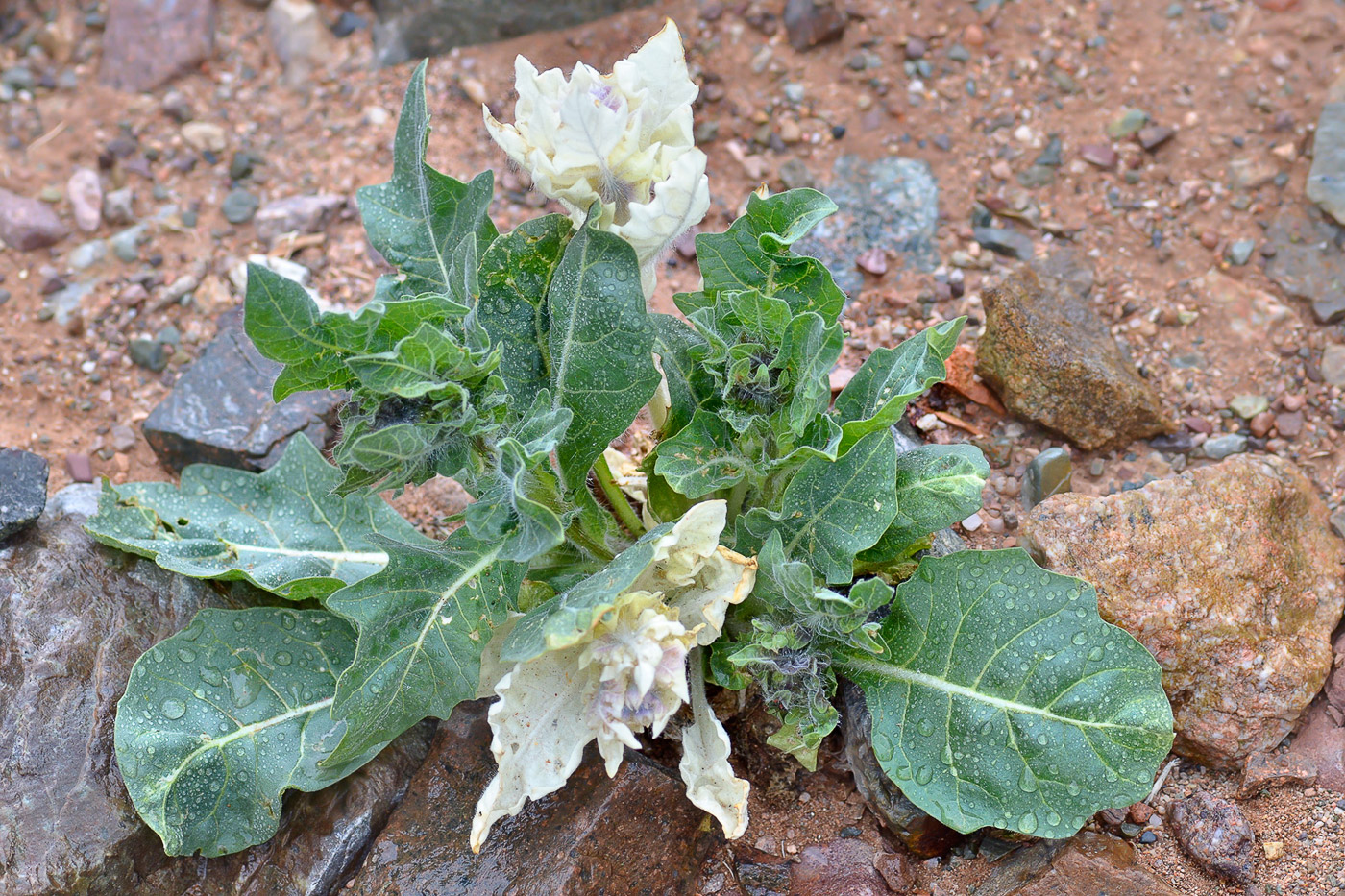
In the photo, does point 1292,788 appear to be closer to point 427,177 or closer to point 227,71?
point 427,177

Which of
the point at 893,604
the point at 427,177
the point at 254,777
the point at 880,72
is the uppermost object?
the point at 427,177

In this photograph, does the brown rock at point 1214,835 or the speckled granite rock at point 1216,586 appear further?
the speckled granite rock at point 1216,586

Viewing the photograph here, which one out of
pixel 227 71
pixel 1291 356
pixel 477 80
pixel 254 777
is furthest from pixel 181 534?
pixel 1291 356

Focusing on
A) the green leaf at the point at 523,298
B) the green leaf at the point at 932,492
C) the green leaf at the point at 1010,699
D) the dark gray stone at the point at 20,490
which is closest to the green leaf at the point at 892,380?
the green leaf at the point at 932,492

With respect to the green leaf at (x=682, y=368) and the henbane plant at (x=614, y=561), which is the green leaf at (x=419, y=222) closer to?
the henbane plant at (x=614, y=561)

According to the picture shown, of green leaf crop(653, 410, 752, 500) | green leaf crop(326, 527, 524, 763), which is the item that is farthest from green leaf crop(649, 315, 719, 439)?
green leaf crop(326, 527, 524, 763)

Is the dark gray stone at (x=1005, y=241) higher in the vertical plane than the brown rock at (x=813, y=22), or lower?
lower
